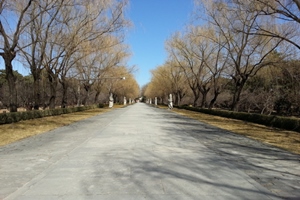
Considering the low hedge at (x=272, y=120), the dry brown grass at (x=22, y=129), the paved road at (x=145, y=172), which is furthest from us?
the low hedge at (x=272, y=120)

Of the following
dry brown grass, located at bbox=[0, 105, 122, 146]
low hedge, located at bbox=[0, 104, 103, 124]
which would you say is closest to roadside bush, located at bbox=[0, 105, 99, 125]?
low hedge, located at bbox=[0, 104, 103, 124]

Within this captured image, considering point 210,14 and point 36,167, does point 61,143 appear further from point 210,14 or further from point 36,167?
point 210,14

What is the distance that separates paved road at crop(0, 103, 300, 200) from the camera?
4.24 meters

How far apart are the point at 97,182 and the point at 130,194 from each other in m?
0.81

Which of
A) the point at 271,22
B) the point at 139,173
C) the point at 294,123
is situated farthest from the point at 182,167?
the point at 271,22

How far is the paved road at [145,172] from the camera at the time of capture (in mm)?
4242

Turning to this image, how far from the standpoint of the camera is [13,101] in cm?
1747

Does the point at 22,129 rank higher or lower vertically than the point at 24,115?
lower

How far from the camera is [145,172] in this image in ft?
17.7

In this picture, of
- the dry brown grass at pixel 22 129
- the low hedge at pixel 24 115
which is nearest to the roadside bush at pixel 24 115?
the low hedge at pixel 24 115

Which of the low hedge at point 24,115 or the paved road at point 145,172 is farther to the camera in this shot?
the low hedge at point 24,115

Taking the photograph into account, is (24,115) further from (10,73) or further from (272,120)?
(272,120)

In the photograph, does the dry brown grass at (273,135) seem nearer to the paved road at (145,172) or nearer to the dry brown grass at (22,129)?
the paved road at (145,172)

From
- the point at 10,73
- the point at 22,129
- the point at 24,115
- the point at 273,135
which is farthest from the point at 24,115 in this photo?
the point at 273,135
